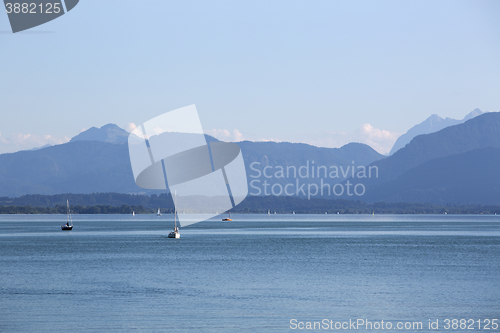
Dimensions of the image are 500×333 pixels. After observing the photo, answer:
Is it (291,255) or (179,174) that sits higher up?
(179,174)

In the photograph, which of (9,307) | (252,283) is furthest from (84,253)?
(9,307)

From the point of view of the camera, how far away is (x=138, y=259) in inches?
3403

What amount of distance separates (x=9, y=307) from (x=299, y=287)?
24361mm

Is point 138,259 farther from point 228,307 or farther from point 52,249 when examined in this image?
point 228,307

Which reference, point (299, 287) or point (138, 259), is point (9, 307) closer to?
point (299, 287)

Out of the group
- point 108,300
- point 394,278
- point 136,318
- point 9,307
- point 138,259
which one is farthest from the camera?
point 138,259

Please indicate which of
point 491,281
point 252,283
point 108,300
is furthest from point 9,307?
point 491,281

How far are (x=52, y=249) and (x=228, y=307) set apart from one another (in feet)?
234

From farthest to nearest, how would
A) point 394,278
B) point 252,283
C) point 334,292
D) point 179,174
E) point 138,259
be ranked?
point 179,174, point 138,259, point 394,278, point 252,283, point 334,292

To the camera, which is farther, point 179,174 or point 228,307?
point 179,174

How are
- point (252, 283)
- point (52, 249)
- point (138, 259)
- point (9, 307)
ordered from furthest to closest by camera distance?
1. point (52, 249)
2. point (138, 259)
3. point (252, 283)
4. point (9, 307)

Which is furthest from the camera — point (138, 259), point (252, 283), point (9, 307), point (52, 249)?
point (52, 249)

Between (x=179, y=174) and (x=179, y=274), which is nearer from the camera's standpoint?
(x=179, y=274)

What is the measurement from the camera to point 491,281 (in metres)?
62.3
